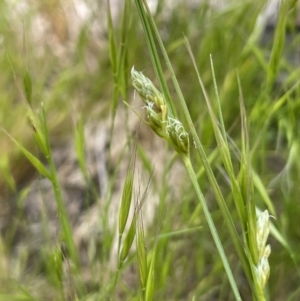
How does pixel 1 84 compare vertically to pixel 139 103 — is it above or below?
above

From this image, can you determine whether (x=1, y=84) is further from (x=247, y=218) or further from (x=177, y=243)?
(x=247, y=218)

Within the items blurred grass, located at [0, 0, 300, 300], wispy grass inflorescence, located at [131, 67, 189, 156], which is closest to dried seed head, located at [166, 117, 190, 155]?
wispy grass inflorescence, located at [131, 67, 189, 156]

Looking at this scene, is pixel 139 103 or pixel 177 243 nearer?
pixel 177 243

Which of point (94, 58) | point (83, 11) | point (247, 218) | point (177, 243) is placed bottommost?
point (177, 243)

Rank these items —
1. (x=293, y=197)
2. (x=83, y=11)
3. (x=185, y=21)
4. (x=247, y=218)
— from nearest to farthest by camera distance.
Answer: (x=247, y=218) → (x=293, y=197) → (x=185, y=21) → (x=83, y=11)

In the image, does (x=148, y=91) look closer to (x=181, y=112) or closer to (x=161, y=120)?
(x=161, y=120)

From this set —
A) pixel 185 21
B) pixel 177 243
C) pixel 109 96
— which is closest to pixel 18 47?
pixel 109 96

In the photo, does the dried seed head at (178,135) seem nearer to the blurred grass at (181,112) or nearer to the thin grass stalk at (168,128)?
the thin grass stalk at (168,128)

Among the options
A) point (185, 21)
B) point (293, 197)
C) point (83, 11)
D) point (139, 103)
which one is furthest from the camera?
point (83, 11)
